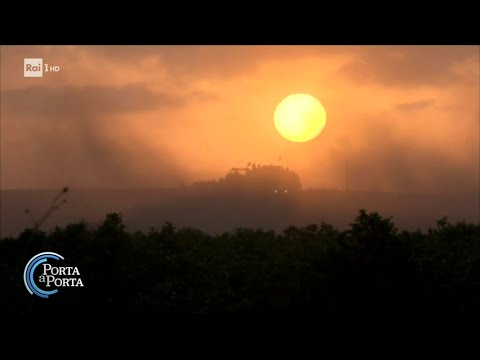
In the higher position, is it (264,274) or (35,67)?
(35,67)

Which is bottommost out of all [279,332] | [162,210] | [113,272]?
[279,332]

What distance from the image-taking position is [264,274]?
438 cm

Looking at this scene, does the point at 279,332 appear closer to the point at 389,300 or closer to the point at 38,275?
the point at 389,300

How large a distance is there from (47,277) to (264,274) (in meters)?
1.79

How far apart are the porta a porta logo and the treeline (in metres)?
0.38

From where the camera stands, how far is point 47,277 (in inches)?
128

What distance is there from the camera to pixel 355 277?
4.25m

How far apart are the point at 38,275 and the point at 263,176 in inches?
76.9

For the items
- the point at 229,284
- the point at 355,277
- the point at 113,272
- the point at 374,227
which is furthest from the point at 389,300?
the point at 113,272

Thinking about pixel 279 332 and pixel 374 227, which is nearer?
pixel 279 332

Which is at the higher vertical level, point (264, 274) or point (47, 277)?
point (47, 277)

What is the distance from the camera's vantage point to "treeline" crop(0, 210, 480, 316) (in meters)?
4.04

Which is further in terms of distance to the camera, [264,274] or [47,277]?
[264,274]
